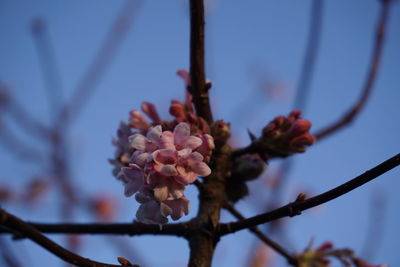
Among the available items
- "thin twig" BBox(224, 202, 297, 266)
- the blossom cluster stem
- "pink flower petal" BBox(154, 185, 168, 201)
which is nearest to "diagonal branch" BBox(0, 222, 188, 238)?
the blossom cluster stem

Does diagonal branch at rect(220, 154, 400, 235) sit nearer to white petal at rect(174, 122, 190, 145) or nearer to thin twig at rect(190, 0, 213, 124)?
white petal at rect(174, 122, 190, 145)

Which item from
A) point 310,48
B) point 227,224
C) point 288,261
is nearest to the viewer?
point 227,224

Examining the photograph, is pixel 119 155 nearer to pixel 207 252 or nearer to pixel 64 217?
pixel 207 252

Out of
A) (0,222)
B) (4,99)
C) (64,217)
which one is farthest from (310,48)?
(4,99)

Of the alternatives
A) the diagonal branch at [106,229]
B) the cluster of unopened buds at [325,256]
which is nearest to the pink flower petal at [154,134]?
the diagonal branch at [106,229]

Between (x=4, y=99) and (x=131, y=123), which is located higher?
(x=4, y=99)
